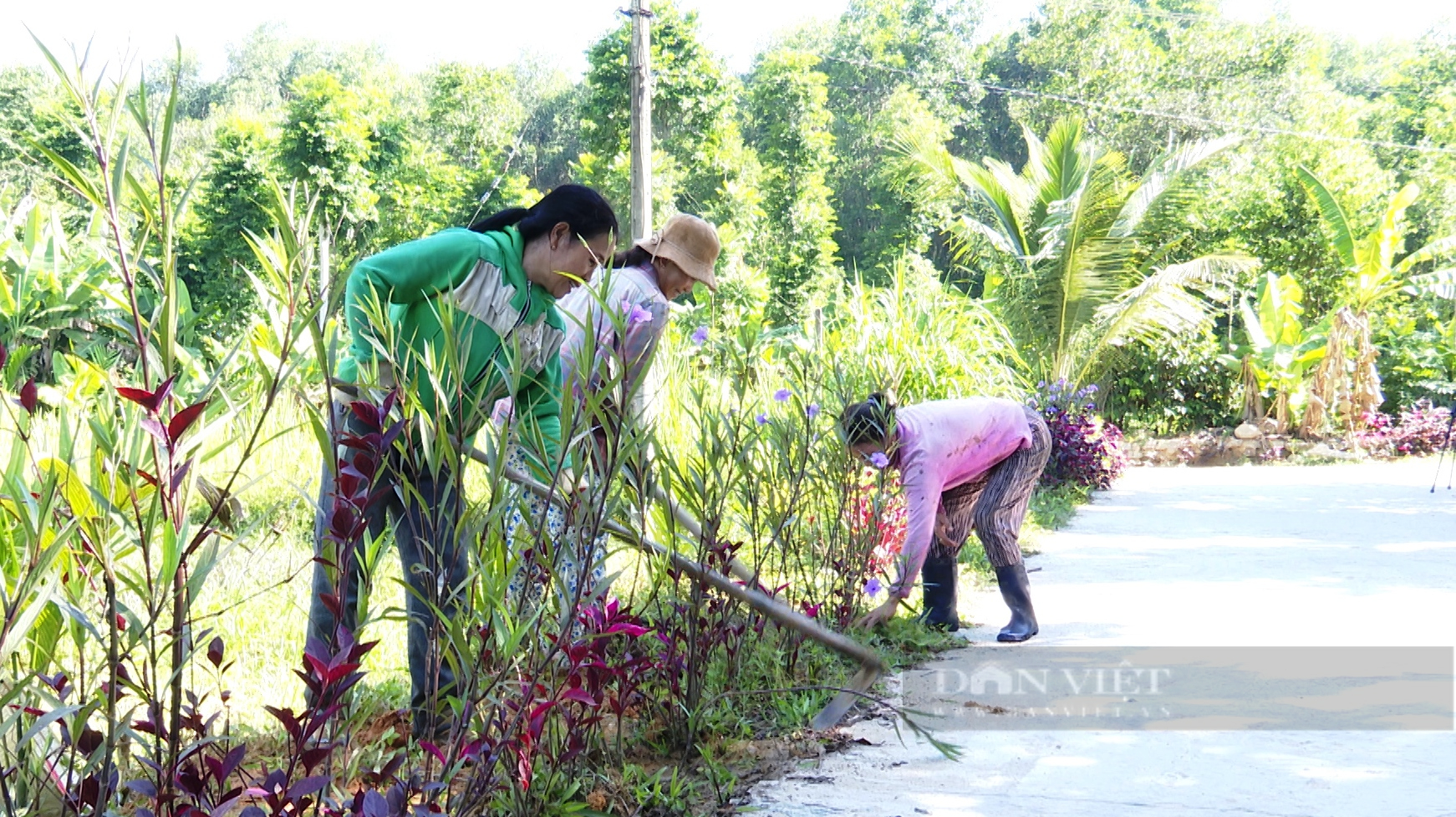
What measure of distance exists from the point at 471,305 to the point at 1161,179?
47.0 feet

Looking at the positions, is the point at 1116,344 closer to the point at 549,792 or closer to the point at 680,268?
the point at 680,268

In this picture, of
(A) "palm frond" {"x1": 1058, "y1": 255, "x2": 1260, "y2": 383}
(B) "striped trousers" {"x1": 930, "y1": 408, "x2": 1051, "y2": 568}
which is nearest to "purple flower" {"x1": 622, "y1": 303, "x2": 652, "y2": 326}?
(B) "striped trousers" {"x1": 930, "y1": 408, "x2": 1051, "y2": 568}

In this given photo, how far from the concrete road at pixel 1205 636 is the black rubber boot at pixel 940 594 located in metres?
0.12

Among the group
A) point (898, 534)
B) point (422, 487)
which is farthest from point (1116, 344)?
point (422, 487)

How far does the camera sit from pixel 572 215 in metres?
3.32

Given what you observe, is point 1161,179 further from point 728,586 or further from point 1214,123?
point 728,586

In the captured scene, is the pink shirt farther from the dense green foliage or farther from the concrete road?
the dense green foliage

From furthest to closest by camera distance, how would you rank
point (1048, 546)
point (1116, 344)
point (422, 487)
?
1. point (1116, 344)
2. point (1048, 546)
3. point (422, 487)

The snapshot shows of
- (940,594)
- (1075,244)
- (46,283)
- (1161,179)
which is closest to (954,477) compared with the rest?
(940,594)

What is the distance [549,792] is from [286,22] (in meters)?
69.7

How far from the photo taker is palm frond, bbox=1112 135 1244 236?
1528 centimetres

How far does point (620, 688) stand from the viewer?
2.78 meters

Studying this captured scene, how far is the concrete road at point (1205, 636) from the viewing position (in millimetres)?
2916

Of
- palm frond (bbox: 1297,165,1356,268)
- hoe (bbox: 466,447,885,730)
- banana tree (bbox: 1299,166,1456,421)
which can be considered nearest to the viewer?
hoe (bbox: 466,447,885,730)
